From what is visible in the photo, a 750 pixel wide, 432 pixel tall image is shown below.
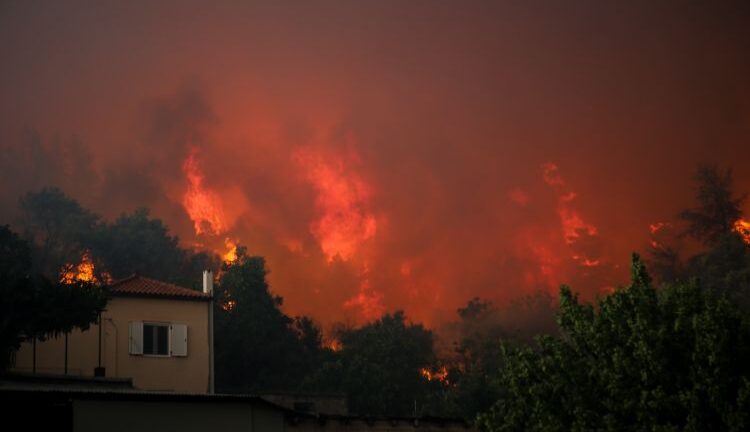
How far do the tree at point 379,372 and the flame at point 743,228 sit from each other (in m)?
36.4

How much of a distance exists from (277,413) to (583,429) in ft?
33.7

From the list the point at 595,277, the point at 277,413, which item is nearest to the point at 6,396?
the point at 277,413

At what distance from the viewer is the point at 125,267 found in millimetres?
98812

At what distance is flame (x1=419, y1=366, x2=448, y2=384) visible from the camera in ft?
307

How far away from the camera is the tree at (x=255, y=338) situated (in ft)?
275

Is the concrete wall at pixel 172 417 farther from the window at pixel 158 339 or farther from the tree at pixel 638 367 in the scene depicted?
the window at pixel 158 339

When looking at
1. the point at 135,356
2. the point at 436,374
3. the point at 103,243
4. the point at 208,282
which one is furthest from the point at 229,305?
the point at 135,356

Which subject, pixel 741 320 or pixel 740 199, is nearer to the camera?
pixel 741 320

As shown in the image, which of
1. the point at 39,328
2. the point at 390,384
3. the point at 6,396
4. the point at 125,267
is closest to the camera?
the point at 6,396

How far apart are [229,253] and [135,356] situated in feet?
172

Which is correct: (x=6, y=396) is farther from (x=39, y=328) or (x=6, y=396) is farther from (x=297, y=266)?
(x=297, y=266)

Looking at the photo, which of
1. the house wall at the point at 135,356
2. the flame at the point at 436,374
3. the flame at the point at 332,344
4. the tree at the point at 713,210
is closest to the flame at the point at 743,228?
the tree at the point at 713,210

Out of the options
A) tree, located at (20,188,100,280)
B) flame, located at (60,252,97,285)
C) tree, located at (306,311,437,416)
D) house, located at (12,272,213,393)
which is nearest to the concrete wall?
house, located at (12,272,213,393)

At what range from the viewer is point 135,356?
59.2 meters
